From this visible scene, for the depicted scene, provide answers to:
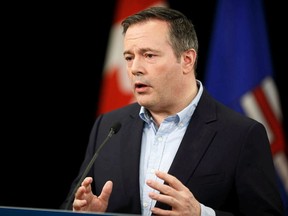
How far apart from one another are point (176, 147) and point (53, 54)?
1.93 m

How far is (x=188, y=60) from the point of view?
214 centimetres

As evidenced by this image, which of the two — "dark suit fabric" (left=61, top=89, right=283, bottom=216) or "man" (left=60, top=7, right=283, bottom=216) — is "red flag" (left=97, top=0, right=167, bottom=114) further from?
"dark suit fabric" (left=61, top=89, right=283, bottom=216)

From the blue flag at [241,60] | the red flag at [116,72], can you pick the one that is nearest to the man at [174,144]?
the blue flag at [241,60]

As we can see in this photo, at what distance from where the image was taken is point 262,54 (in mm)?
3389

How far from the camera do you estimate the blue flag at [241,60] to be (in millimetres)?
3354

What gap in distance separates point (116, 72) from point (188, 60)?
158 cm

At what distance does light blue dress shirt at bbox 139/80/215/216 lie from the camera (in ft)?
6.51

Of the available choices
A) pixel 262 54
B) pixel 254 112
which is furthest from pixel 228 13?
pixel 254 112

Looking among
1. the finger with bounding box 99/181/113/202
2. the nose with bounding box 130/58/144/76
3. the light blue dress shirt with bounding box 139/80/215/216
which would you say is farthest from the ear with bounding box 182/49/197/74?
the finger with bounding box 99/181/113/202

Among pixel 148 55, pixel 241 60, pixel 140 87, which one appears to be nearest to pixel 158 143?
pixel 140 87

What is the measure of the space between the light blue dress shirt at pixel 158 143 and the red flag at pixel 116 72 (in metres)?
1.53

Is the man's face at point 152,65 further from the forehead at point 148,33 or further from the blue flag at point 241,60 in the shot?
the blue flag at point 241,60

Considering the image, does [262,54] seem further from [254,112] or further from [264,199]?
[264,199]

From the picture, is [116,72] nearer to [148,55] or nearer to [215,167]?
[148,55]
